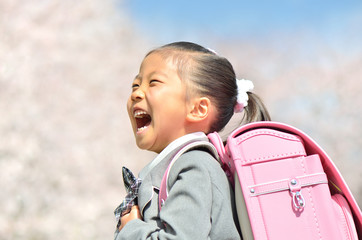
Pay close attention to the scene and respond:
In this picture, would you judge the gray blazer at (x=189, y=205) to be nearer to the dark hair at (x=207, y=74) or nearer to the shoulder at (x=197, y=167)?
the shoulder at (x=197, y=167)

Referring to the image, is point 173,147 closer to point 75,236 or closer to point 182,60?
point 182,60

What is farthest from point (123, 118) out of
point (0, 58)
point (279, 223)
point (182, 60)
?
point (279, 223)

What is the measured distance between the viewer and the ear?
1.42m

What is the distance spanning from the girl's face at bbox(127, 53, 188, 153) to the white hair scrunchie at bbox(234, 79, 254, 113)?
204 millimetres

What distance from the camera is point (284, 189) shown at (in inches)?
48.3

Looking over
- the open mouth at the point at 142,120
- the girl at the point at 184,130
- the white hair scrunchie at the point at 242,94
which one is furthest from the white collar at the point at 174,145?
the white hair scrunchie at the point at 242,94

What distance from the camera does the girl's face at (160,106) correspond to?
1.40 meters

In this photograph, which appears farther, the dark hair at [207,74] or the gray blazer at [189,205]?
the dark hair at [207,74]

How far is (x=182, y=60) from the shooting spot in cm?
146

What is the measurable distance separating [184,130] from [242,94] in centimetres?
23

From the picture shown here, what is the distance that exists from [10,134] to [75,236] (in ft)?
3.83

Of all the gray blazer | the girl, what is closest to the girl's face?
the girl

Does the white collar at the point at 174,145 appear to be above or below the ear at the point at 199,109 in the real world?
below

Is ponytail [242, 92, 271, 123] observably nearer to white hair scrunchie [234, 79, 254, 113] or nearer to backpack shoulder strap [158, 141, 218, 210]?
white hair scrunchie [234, 79, 254, 113]
